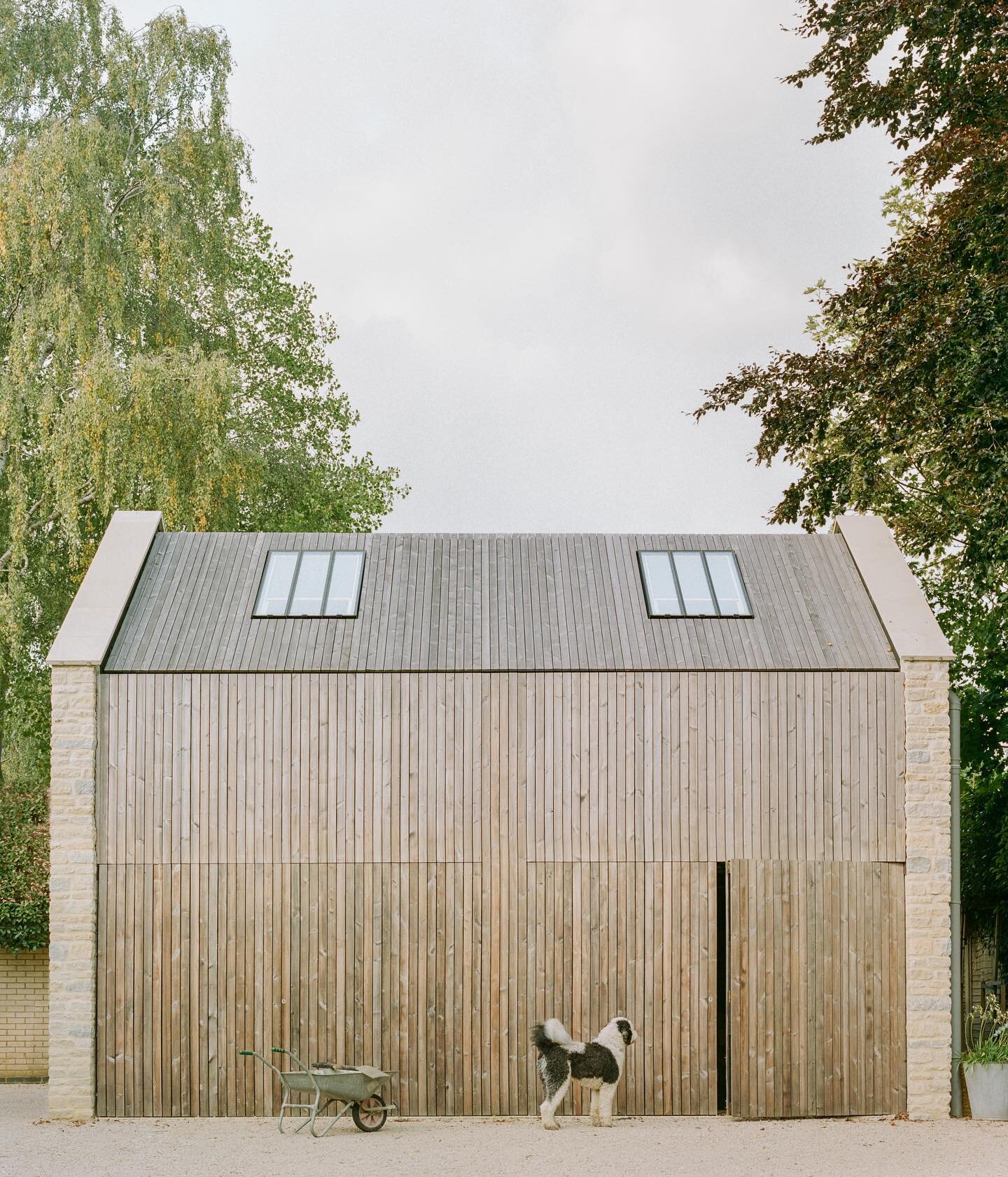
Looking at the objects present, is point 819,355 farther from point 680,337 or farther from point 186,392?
point 186,392

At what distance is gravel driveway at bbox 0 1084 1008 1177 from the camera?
10203 millimetres

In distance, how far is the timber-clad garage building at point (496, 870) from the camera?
40.6 feet

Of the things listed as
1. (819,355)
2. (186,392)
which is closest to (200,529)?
(186,392)

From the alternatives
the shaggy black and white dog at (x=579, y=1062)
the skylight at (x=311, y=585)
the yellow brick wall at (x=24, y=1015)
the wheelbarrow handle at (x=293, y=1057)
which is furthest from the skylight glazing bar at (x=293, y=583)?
the yellow brick wall at (x=24, y=1015)

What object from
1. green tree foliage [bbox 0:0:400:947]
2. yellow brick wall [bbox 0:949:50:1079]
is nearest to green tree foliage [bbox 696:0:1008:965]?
green tree foliage [bbox 0:0:400:947]

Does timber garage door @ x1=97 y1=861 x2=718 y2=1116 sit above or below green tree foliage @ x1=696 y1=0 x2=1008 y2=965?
below

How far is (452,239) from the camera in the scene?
22.8m

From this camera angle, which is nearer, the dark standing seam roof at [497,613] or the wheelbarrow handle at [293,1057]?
the wheelbarrow handle at [293,1057]

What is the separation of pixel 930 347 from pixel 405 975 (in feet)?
26.9

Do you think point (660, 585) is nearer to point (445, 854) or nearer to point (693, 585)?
point (693, 585)

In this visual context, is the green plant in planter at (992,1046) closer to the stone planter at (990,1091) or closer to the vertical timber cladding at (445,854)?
the stone planter at (990,1091)

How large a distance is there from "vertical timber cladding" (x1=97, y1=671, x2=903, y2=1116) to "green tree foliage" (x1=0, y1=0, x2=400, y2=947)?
562 cm

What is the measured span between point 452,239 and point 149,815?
1338cm

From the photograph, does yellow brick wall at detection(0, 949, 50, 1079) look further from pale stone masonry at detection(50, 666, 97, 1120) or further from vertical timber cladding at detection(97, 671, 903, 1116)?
vertical timber cladding at detection(97, 671, 903, 1116)
